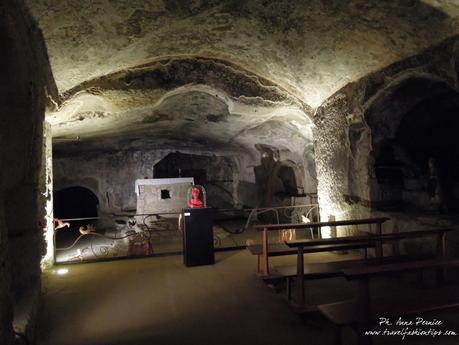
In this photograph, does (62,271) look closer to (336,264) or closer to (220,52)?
(336,264)

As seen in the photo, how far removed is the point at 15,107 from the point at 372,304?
375 centimetres

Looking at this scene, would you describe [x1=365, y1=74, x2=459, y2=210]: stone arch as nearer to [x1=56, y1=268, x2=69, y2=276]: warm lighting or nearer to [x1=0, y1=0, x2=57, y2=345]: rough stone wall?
[x1=0, y1=0, x2=57, y2=345]: rough stone wall

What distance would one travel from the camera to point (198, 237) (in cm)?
558

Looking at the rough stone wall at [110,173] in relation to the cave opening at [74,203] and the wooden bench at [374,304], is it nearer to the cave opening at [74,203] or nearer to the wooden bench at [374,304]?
the cave opening at [74,203]

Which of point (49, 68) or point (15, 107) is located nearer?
point (15, 107)

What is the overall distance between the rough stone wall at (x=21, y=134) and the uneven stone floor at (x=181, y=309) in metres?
0.64

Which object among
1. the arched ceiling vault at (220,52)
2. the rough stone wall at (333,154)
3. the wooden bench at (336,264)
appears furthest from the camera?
the rough stone wall at (333,154)

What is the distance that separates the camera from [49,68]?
13.8 ft

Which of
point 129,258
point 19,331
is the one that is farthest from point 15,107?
point 129,258

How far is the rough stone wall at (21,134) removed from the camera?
291 centimetres

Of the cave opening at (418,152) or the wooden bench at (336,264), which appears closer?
the wooden bench at (336,264)

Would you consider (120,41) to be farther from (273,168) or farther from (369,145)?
(273,168)

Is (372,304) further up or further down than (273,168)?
further down

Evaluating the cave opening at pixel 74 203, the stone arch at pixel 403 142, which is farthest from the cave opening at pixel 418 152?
the cave opening at pixel 74 203
